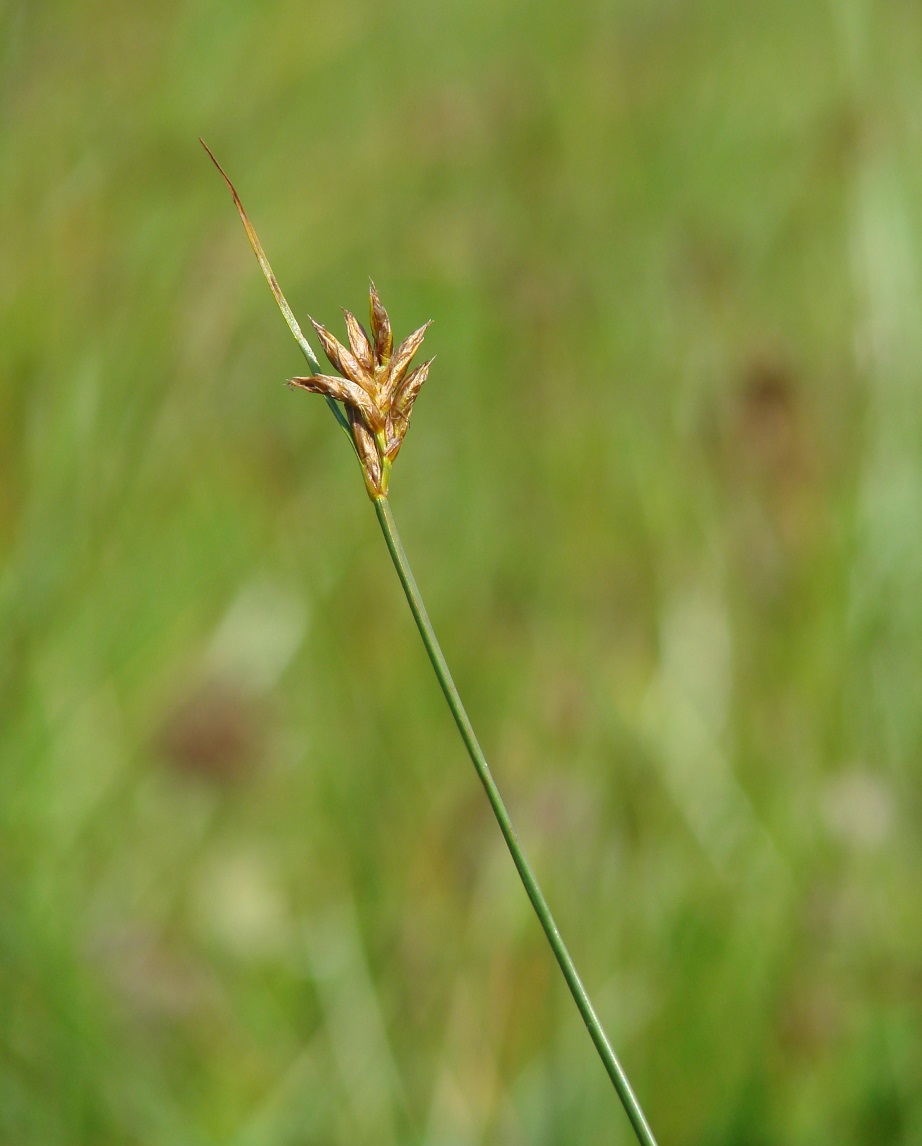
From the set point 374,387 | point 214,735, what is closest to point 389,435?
point 374,387

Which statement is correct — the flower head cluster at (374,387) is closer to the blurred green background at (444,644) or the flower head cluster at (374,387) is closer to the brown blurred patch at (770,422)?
the blurred green background at (444,644)

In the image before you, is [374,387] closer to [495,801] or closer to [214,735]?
[495,801]

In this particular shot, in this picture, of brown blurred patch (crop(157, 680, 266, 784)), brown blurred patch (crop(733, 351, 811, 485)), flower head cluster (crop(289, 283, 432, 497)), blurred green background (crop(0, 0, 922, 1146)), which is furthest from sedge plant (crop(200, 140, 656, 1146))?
brown blurred patch (crop(733, 351, 811, 485))

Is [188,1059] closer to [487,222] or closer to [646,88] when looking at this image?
A: [487,222]

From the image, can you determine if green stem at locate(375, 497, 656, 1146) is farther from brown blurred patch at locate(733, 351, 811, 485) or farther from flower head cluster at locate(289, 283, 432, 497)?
brown blurred patch at locate(733, 351, 811, 485)

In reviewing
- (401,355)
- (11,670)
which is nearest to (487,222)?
(11,670)
